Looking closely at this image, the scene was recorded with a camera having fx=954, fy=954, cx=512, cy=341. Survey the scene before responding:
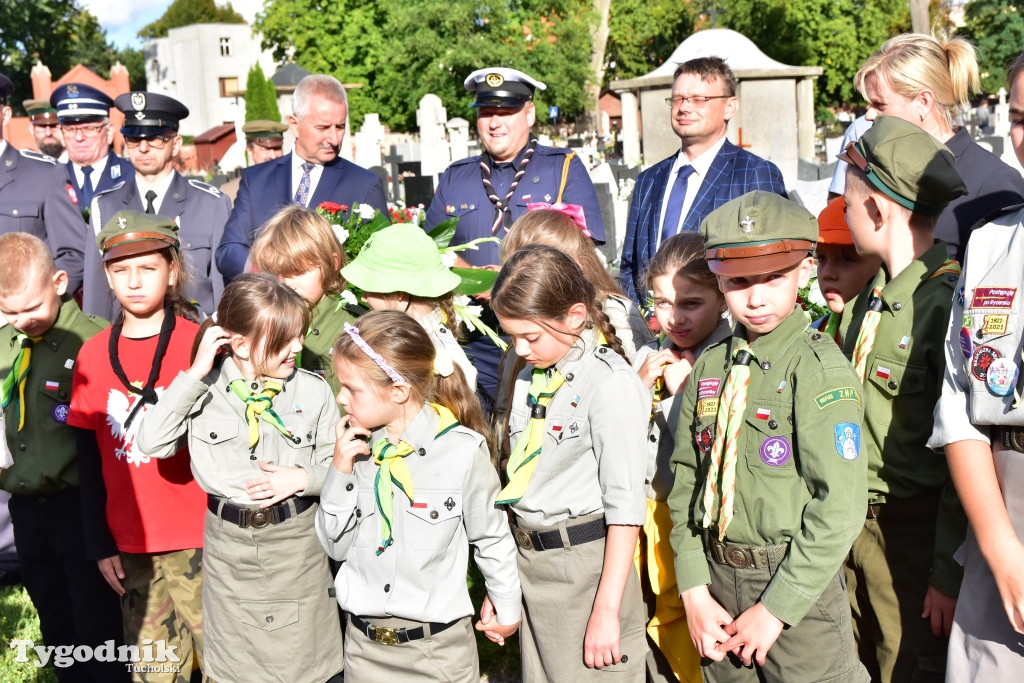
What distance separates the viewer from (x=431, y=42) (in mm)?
39219

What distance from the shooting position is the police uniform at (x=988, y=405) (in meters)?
2.34

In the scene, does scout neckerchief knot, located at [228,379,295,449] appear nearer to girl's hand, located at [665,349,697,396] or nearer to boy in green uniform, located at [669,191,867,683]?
girl's hand, located at [665,349,697,396]

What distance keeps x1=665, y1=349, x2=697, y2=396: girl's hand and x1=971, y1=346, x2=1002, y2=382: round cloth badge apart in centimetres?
105

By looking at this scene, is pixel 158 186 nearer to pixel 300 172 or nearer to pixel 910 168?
pixel 300 172

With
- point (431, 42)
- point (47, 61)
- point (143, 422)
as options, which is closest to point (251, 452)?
point (143, 422)

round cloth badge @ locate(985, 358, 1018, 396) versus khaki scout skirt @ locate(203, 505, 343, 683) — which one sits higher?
round cloth badge @ locate(985, 358, 1018, 396)

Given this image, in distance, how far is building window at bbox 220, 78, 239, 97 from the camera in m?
74.4

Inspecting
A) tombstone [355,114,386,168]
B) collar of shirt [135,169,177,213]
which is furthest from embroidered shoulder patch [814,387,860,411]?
tombstone [355,114,386,168]

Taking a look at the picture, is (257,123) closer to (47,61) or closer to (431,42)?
(431,42)

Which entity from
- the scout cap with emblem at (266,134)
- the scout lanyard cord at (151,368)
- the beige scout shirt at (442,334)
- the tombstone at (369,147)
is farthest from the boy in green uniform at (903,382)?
the tombstone at (369,147)

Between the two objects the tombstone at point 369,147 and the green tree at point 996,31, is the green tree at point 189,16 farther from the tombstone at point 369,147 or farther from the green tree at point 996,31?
the tombstone at point 369,147

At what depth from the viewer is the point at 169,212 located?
5359 millimetres

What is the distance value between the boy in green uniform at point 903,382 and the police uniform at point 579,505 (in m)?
0.73

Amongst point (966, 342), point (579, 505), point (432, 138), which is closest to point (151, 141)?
point (579, 505)
